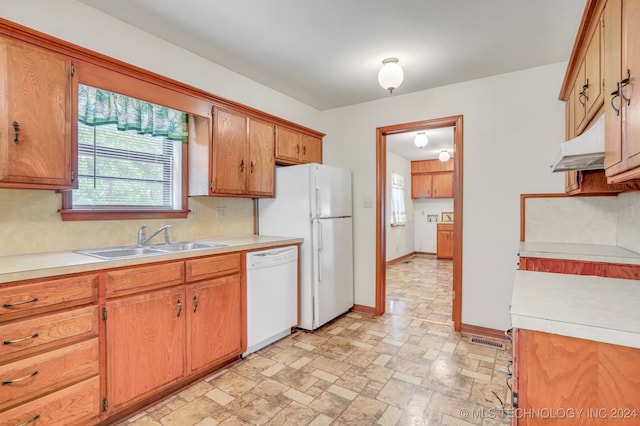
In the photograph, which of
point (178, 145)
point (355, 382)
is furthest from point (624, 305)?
point (178, 145)

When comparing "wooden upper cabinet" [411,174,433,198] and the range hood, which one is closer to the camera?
the range hood

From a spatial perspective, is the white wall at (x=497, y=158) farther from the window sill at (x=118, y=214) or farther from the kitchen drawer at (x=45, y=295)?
the kitchen drawer at (x=45, y=295)

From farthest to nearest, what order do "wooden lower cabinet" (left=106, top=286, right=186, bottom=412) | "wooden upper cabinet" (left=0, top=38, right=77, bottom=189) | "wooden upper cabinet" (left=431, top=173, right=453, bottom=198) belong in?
"wooden upper cabinet" (left=431, top=173, right=453, bottom=198) < "wooden lower cabinet" (left=106, top=286, right=186, bottom=412) < "wooden upper cabinet" (left=0, top=38, right=77, bottom=189)

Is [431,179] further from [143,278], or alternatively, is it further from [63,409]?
[63,409]

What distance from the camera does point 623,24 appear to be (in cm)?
115

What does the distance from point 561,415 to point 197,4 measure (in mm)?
2600

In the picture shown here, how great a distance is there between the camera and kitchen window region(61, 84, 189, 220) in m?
2.11

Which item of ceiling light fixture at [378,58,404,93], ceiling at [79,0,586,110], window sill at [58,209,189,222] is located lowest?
window sill at [58,209,189,222]

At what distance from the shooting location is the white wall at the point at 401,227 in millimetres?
6543

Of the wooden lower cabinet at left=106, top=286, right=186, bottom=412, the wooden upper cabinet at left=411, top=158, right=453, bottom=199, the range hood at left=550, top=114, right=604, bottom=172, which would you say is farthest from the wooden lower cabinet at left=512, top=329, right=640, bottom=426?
the wooden upper cabinet at left=411, top=158, right=453, bottom=199

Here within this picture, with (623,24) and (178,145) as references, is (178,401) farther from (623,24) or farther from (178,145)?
(623,24)

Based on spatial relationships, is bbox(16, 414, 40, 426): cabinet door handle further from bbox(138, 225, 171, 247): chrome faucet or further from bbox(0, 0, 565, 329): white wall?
bbox(0, 0, 565, 329): white wall

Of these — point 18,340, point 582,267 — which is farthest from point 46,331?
point 582,267

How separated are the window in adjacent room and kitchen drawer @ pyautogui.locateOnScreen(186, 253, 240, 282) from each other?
4.76 m
